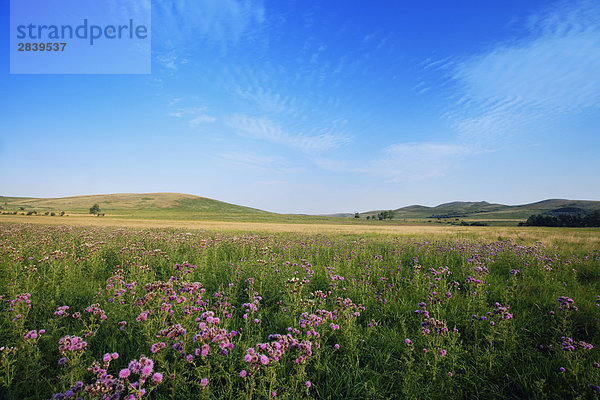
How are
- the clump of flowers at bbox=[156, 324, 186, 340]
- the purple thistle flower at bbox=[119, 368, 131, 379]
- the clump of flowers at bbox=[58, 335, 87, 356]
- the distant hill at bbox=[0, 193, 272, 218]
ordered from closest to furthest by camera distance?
1. the purple thistle flower at bbox=[119, 368, 131, 379]
2. the clump of flowers at bbox=[58, 335, 87, 356]
3. the clump of flowers at bbox=[156, 324, 186, 340]
4. the distant hill at bbox=[0, 193, 272, 218]

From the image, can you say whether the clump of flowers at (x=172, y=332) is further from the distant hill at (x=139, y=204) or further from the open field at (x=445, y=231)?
the distant hill at (x=139, y=204)

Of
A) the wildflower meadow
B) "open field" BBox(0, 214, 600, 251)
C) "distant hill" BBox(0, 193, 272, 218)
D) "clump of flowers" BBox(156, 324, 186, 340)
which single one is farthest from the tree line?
"distant hill" BBox(0, 193, 272, 218)

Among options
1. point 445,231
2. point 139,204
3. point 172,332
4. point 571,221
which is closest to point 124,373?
point 172,332

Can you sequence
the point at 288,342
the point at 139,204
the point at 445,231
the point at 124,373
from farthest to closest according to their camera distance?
the point at 139,204 → the point at 445,231 → the point at 288,342 → the point at 124,373

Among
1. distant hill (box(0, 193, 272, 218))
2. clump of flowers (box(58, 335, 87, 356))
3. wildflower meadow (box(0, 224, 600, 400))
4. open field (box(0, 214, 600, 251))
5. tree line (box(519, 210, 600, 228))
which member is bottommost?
tree line (box(519, 210, 600, 228))

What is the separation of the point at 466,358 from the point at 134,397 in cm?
427

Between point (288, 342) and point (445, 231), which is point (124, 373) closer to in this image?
point (288, 342)

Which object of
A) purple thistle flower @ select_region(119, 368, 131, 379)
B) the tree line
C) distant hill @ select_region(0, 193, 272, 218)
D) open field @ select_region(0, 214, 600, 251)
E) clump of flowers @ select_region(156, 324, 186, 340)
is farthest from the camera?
distant hill @ select_region(0, 193, 272, 218)

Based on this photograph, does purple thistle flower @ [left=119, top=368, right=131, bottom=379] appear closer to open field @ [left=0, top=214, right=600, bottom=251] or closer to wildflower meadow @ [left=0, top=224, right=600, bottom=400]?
wildflower meadow @ [left=0, top=224, right=600, bottom=400]

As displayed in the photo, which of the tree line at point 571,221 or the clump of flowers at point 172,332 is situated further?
the tree line at point 571,221

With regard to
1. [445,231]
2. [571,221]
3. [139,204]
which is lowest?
[571,221]

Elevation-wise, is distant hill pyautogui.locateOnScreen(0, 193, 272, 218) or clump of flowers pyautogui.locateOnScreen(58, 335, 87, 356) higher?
distant hill pyautogui.locateOnScreen(0, 193, 272, 218)

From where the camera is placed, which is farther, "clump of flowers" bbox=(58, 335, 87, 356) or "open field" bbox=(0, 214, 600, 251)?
"open field" bbox=(0, 214, 600, 251)

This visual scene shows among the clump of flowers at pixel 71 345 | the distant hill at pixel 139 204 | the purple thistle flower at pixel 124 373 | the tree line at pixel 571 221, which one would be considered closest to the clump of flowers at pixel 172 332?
the purple thistle flower at pixel 124 373
